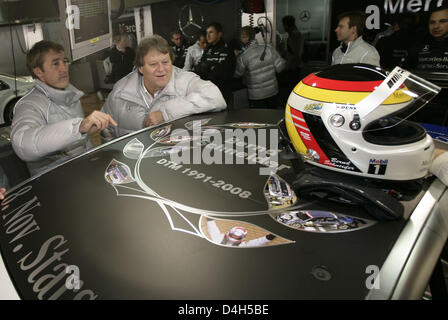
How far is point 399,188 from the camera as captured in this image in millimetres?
941

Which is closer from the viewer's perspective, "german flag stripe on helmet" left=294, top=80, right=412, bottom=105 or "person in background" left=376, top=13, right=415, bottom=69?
"german flag stripe on helmet" left=294, top=80, right=412, bottom=105

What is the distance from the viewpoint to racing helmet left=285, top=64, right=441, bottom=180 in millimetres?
861

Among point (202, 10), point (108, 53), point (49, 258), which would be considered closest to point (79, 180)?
point (49, 258)

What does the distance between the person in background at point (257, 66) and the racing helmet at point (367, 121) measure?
236cm

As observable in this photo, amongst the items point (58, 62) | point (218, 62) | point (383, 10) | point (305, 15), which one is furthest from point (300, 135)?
point (305, 15)

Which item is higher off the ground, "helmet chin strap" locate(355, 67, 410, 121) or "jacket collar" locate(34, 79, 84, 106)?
"helmet chin strap" locate(355, 67, 410, 121)

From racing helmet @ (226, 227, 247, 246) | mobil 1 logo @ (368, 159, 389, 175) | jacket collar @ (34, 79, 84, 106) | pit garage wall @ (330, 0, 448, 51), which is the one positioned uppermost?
pit garage wall @ (330, 0, 448, 51)

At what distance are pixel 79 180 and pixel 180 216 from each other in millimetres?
444

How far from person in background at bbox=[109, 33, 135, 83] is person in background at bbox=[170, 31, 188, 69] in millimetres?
898

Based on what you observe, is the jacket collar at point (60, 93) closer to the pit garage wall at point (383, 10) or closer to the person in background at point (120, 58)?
the person in background at point (120, 58)

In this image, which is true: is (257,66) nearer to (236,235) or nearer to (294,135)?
(294,135)

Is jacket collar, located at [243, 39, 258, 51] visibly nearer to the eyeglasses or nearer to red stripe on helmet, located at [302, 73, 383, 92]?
the eyeglasses

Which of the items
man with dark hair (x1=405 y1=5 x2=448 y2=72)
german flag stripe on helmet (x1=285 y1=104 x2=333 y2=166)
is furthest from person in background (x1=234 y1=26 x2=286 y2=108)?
german flag stripe on helmet (x1=285 y1=104 x2=333 y2=166)
